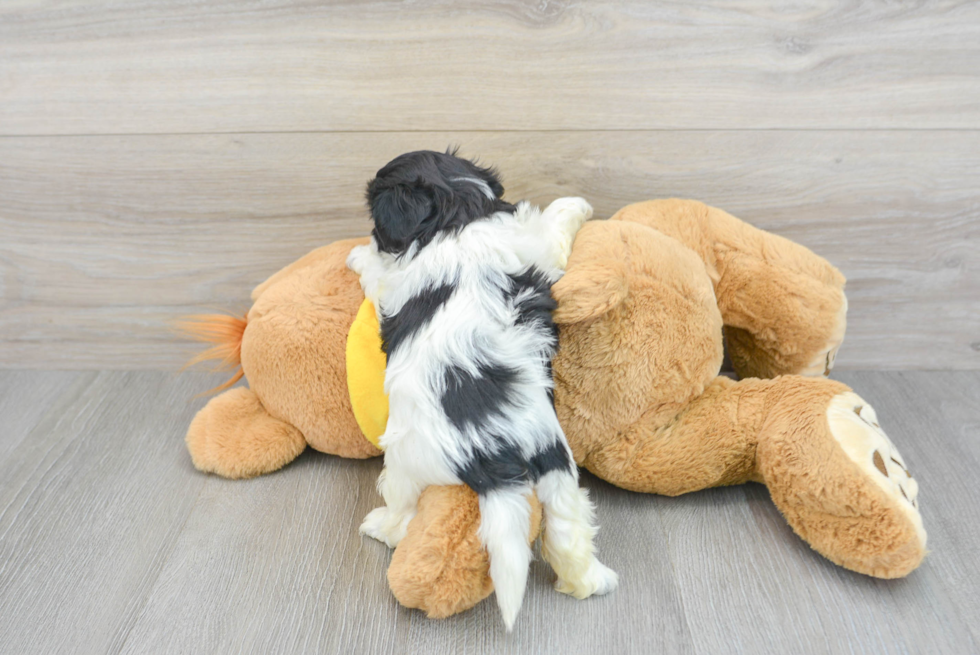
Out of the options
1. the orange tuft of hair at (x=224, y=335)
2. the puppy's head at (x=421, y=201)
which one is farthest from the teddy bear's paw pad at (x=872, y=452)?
the orange tuft of hair at (x=224, y=335)

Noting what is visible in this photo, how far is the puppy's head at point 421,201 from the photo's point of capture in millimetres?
773

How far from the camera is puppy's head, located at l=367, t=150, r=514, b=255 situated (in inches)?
30.5

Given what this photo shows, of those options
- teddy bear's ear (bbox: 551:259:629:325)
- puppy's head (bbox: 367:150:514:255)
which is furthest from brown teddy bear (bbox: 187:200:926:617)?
puppy's head (bbox: 367:150:514:255)

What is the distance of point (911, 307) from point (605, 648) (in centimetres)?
80

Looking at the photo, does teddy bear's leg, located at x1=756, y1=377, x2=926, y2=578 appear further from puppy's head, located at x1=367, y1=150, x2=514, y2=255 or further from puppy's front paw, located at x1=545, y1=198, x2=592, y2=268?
puppy's head, located at x1=367, y1=150, x2=514, y2=255

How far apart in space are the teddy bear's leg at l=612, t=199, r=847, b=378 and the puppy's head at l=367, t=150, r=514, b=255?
273 mm

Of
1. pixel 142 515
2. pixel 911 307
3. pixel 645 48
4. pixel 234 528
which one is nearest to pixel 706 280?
pixel 645 48

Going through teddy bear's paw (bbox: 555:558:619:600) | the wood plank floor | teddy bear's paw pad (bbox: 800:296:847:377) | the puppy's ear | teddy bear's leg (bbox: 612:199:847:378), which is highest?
the puppy's ear

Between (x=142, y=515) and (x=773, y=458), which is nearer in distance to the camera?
(x=773, y=458)

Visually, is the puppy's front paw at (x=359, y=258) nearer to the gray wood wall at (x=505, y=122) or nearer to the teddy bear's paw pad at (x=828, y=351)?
the gray wood wall at (x=505, y=122)

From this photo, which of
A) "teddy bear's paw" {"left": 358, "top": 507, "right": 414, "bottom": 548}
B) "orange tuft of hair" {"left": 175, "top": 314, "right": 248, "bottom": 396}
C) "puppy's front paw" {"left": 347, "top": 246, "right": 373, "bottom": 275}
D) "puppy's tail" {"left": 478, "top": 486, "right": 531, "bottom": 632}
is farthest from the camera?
"orange tuft of hair" {"left": 175, "top": 314, "right": 248, "bottom": 396}

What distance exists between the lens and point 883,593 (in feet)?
2.55

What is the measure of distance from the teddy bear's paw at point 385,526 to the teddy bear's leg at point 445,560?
67 millimetres

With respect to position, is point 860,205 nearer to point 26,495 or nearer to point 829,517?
Answer: point 829,517
